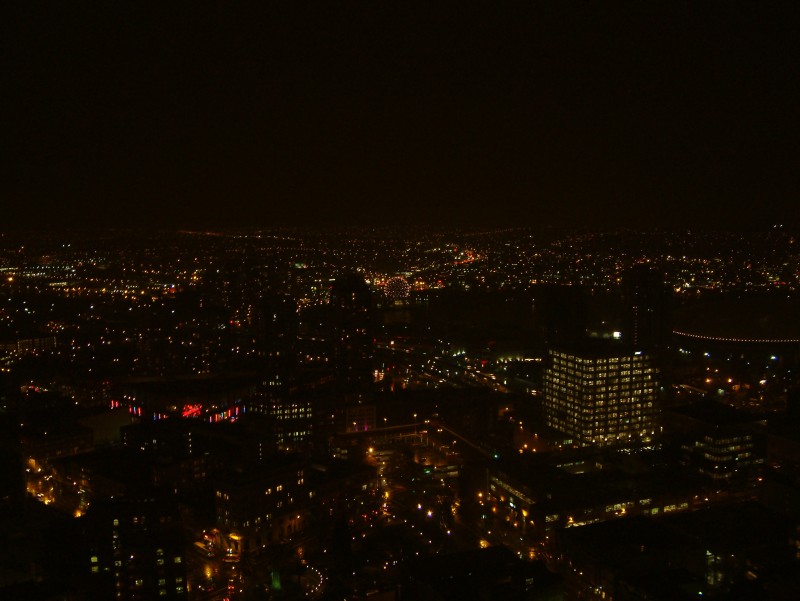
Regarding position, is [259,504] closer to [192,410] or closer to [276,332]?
[192,410]

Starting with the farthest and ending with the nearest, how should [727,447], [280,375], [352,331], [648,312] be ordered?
[352,331] < [648,312] < [280,375] < [727,447]

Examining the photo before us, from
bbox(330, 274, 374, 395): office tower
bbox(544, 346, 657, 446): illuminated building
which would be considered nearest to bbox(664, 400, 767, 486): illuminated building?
bbox(544, 346, 657, 446): illuminated building

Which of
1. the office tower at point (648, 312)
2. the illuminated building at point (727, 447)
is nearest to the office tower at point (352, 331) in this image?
the office tower at point (648, 312)

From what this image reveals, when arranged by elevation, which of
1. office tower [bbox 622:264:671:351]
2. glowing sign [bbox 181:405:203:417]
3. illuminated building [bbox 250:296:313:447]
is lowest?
glowing sign [bbox 181:405:203:417]

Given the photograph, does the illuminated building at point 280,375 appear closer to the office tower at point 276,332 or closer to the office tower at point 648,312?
the office tower at point 276,332

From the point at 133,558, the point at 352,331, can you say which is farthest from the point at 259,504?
the point at 352,331

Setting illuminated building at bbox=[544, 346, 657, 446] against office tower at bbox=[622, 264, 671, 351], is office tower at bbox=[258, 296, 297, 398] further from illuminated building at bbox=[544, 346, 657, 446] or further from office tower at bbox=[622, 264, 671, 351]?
office tower at bbox=[622, 264, 671, 351]
